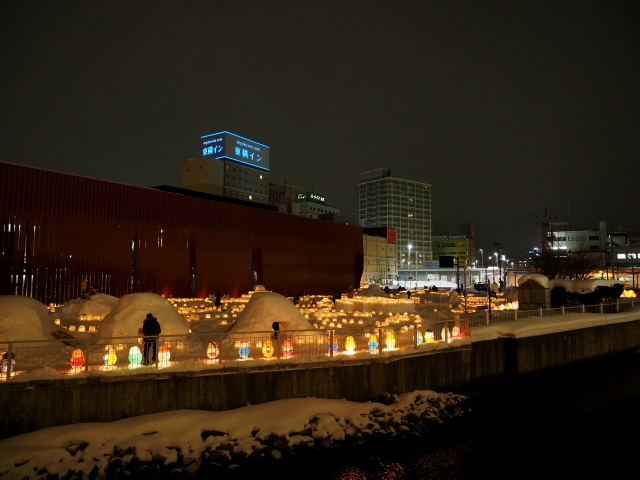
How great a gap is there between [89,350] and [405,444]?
854cm

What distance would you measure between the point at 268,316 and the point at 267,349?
8.33 ft

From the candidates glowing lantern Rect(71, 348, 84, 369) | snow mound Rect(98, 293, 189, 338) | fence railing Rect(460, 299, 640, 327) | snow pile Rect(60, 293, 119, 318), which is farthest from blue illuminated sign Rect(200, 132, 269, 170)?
glowing lantern Rect(71, 348, 84, 369)

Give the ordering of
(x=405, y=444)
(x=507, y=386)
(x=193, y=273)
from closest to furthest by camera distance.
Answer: (x=405, y=444) < (x=507, y=386) < (x=193, y=273)

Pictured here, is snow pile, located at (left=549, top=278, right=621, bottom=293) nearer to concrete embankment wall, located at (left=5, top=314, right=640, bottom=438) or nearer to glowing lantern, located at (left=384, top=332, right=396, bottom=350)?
concrete embankment wall, located at (left=5, top=314, right=640, bottom=438)

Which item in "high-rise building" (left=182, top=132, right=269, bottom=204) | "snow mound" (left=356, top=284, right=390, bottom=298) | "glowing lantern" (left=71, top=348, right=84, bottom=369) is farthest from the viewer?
"high-rise building" (left=182, top=132, right=269, bottom=204)

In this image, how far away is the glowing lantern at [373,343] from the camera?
1355 cm

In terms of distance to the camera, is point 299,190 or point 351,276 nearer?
point 351,276

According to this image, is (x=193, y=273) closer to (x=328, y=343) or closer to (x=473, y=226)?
(x=328, y=343)

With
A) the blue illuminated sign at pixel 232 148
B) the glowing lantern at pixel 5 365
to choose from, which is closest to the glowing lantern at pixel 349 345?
the glowing lantern at pixel 5 365

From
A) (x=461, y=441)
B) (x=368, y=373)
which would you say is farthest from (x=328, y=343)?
(x=461, y=441)

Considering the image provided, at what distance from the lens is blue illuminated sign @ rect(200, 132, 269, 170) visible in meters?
101

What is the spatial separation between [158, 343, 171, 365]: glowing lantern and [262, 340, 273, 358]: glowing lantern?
8.23ft

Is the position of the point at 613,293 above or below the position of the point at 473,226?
below

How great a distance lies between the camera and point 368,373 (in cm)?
1309
